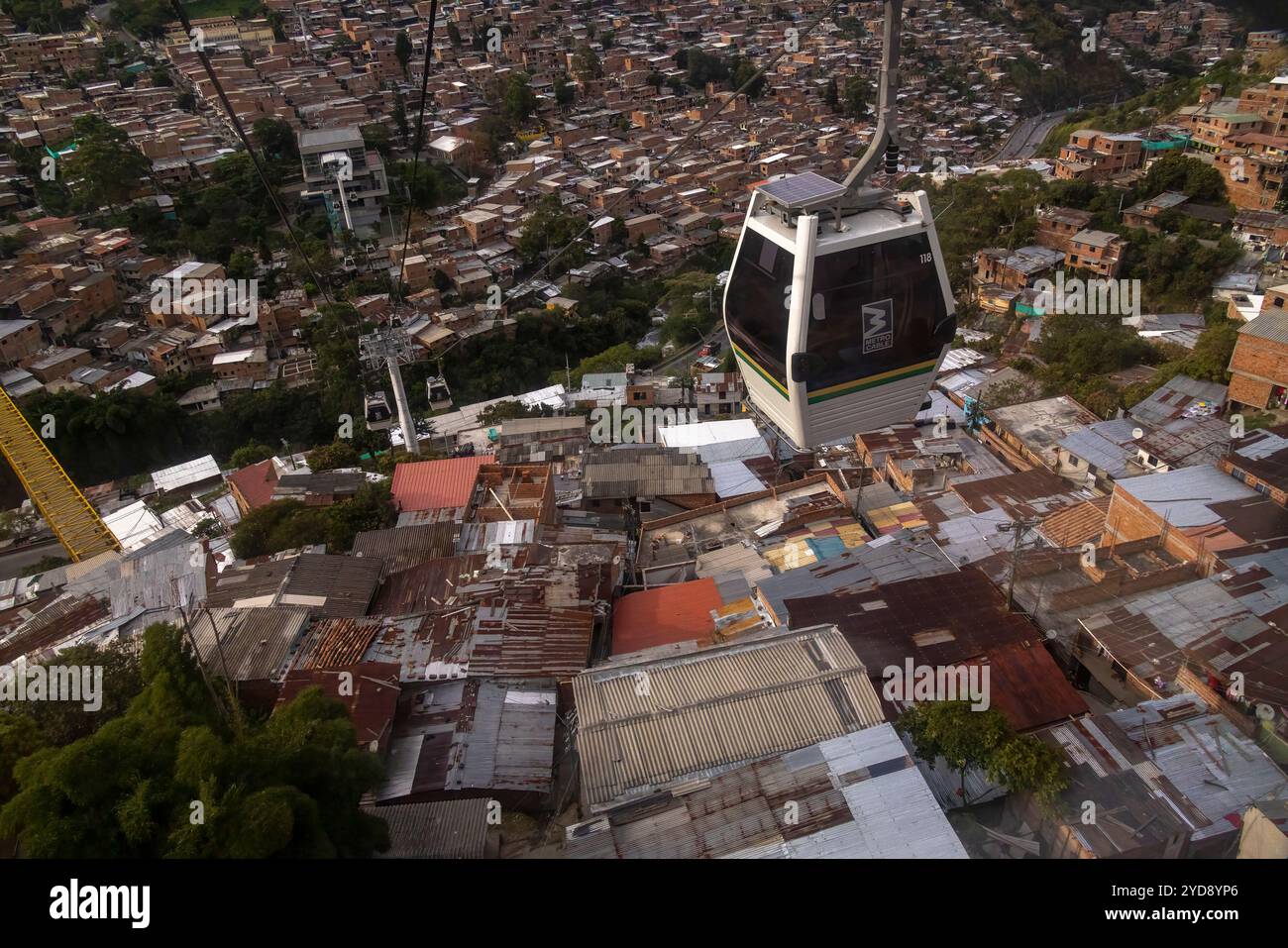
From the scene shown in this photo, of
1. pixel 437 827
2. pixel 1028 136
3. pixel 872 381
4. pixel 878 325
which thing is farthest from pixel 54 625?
pixel 1028 136

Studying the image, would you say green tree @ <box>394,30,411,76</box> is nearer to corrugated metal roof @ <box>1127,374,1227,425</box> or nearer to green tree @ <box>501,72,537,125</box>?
green tree @ <box>501,72,537,125</box>

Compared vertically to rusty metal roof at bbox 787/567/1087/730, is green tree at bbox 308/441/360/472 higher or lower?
lower

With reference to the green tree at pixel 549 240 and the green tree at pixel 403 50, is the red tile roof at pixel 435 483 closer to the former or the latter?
the green tree at pixel 549 240

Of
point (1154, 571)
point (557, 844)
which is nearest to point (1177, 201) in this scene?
point (1154, 571)

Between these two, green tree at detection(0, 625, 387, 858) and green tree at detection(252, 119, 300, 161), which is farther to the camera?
green tree at detection(252, 119, 300, 161)

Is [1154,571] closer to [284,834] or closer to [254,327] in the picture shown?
[284,834]

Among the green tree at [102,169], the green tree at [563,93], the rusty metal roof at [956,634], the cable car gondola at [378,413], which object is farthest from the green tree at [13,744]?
the green tree at [563,93]

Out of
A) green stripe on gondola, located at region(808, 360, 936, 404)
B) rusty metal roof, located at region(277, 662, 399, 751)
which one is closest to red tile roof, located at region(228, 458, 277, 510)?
rusty metal roof, located at region(277, 662, 399, 751)
